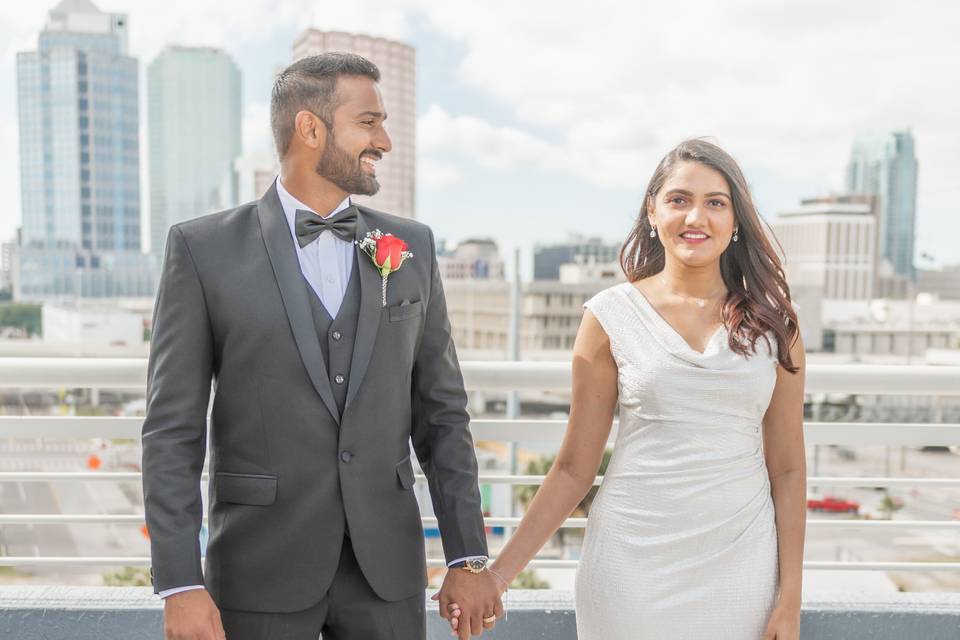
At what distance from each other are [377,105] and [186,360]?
529 millimetres

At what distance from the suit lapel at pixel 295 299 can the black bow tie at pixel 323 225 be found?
1.0 inches

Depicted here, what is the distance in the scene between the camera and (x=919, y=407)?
225 feet

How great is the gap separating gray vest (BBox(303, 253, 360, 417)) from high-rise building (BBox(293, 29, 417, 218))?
211 feet

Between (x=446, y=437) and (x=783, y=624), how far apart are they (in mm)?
731

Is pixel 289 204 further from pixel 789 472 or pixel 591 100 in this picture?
pixel 591 100

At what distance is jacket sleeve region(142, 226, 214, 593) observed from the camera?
142cm

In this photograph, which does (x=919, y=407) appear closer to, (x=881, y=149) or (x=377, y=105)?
(x=881, y=149)

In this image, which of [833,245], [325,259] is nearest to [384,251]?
[325,259]

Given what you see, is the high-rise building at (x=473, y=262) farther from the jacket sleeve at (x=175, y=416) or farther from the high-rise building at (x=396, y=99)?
the jacket sleeve at (x=175, y=416)

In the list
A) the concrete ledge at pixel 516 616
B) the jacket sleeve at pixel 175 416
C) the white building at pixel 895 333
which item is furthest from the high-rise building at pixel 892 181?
the jacket sleeve at pixel 175 416

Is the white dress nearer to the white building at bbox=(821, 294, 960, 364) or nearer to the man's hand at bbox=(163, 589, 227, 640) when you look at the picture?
the man's hand at bbox=(163, 589, 227, 640)

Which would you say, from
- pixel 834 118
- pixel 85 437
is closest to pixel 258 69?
pixel 834 118

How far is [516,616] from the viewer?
88.0 inches

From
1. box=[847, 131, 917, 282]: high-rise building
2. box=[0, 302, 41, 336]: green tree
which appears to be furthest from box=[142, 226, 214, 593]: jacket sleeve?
box=[847, 131, 917, 282]: high-rise building
